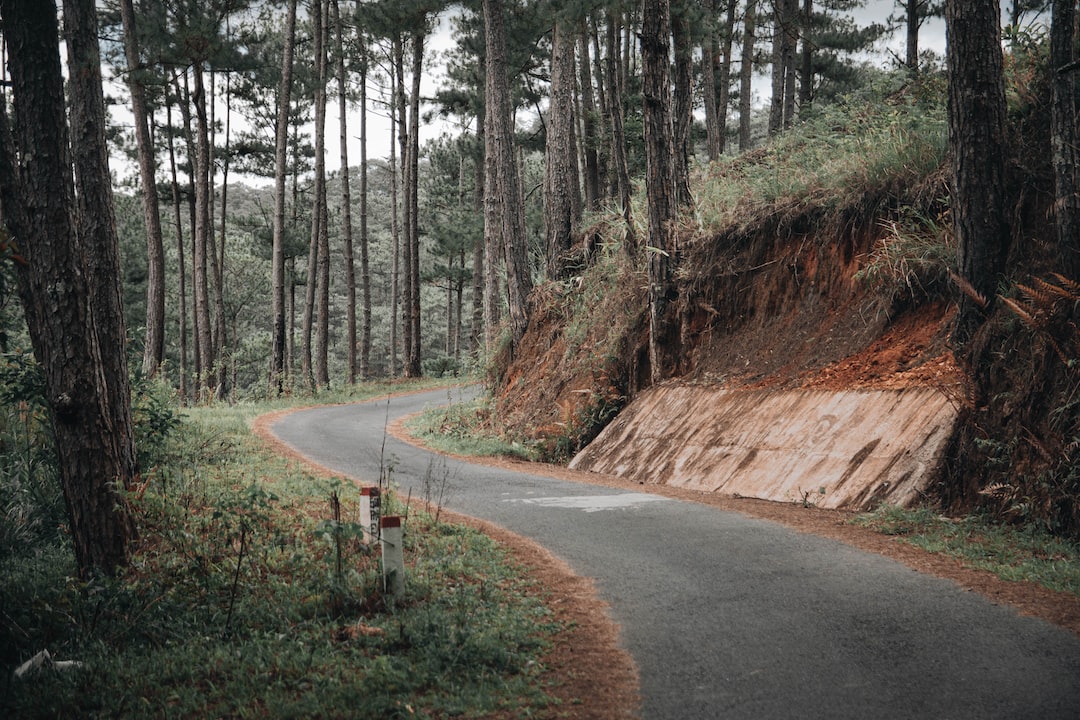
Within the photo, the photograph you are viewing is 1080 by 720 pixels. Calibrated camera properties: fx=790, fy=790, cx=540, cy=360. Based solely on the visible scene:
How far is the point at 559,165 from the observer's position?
790 inches

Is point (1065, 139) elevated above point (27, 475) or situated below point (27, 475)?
above

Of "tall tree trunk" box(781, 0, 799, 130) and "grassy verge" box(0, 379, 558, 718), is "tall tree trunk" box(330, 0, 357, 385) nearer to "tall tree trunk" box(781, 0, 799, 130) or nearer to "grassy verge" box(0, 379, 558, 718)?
"tall tree trunk" box(781, 0, 799, 130)

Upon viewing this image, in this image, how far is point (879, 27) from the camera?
29656 millimetres

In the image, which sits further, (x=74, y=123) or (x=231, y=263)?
(x=231, y=263)

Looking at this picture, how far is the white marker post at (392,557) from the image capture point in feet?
19.0

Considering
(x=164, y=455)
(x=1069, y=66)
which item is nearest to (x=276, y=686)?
(x=164, y=455)

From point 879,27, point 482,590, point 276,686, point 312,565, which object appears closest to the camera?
point 276,686

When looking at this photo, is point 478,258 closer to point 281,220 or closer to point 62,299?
point 281,220

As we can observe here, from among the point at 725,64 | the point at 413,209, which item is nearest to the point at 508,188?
the point at 725,64

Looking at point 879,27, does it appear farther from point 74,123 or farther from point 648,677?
point 648,677

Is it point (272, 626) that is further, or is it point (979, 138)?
point (979, 138)

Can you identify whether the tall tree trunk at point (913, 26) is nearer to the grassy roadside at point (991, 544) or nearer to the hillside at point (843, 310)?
the hillside at point (843, 310)

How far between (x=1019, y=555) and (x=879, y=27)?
92.9 ft

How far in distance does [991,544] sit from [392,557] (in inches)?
206
